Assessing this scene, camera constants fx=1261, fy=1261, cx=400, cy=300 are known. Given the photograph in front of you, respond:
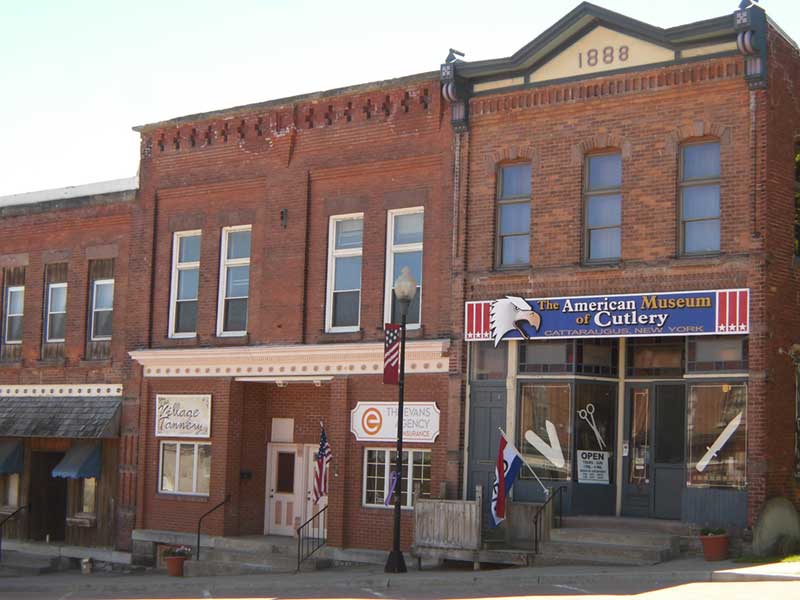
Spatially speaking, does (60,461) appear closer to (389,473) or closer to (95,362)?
(95,362)

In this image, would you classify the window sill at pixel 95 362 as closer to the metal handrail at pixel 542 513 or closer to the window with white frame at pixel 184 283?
the window with white frame at pixel 184 283

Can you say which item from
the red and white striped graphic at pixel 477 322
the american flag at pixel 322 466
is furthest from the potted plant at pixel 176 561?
the red and white striped graphic at pixel 477 322

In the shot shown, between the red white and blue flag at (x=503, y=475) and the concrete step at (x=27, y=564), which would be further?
the concrete step at (x=27, y=564)

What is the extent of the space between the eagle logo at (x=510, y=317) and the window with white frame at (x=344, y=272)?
3.74 metres

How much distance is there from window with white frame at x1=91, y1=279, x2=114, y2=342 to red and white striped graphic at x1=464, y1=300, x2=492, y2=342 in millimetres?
10774

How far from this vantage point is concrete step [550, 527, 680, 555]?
2100cm

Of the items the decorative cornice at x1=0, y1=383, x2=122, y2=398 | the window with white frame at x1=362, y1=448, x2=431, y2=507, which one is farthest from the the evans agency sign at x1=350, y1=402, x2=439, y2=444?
the decorative cornice at x1=0, y1=383, x2=122, y2=398

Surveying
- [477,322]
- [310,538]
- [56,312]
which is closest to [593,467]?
[477,322]

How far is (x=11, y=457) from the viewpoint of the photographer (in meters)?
31.6

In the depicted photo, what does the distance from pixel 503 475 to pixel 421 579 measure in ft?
9.24

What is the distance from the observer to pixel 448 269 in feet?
81.2

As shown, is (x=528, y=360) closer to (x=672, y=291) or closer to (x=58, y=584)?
(x=672, y=291)

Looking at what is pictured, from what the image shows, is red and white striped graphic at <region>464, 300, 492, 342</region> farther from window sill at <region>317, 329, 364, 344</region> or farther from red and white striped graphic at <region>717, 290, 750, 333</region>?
red and white striped graphic at <region>717, 290, 750, 333</region>

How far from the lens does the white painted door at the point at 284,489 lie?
28.3m
